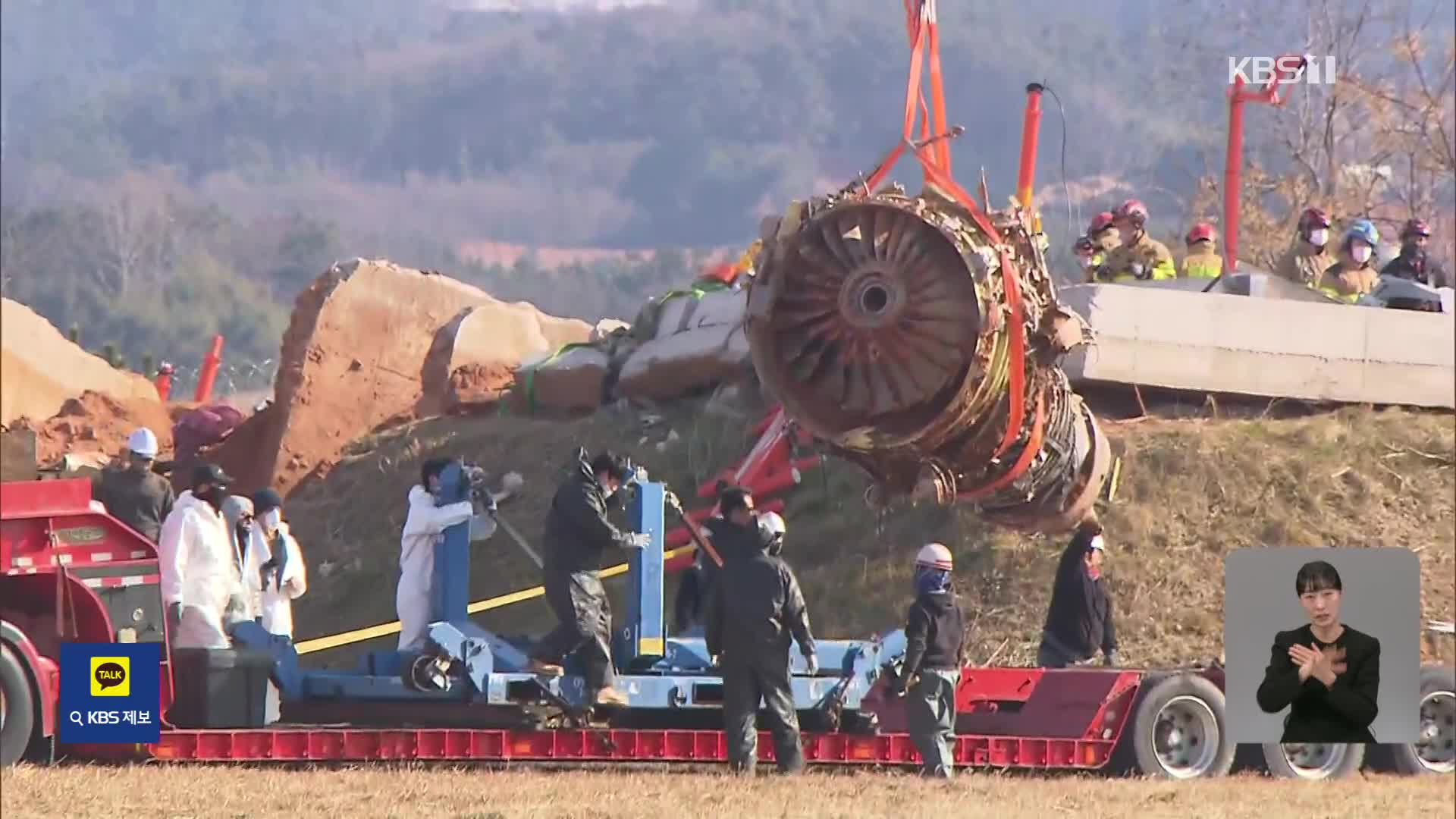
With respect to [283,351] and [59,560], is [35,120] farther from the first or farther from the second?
[283,351]

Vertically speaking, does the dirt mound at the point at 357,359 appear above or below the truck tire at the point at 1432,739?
above

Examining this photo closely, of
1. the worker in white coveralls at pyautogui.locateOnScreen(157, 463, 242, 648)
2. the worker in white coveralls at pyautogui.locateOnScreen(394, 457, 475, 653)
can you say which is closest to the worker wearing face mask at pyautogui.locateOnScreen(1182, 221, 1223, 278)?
the worker in white coveralls at pyautogui.locateOnScreen(394, 457, 475, 653)

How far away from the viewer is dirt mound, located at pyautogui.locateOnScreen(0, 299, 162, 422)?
92.6ft

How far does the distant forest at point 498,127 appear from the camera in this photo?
18922 mm

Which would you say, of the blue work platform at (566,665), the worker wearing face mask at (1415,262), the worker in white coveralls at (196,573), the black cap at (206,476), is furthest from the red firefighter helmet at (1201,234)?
the worker in white coveralls at (196,573)

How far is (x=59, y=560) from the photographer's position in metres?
15.1

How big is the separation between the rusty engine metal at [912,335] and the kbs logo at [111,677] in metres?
4.98

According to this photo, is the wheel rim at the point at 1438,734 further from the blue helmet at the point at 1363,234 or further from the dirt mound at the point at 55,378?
the dirt mound at the point at 55,378

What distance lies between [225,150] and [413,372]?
16.2ft

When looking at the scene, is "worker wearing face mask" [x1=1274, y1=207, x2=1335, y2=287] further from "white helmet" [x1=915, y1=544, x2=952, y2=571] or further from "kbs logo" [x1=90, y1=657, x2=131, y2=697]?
"kbs logo" [x1=90, y1=657, x2=131, y2=697]

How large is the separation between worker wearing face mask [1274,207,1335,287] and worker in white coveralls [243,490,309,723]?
10447 mm

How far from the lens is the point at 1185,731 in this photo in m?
18.1

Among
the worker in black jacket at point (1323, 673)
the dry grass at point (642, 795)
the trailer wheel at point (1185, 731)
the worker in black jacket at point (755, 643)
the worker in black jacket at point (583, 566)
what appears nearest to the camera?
the dry grass at point (642, 795)

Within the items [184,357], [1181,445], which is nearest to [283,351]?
[184,357]
